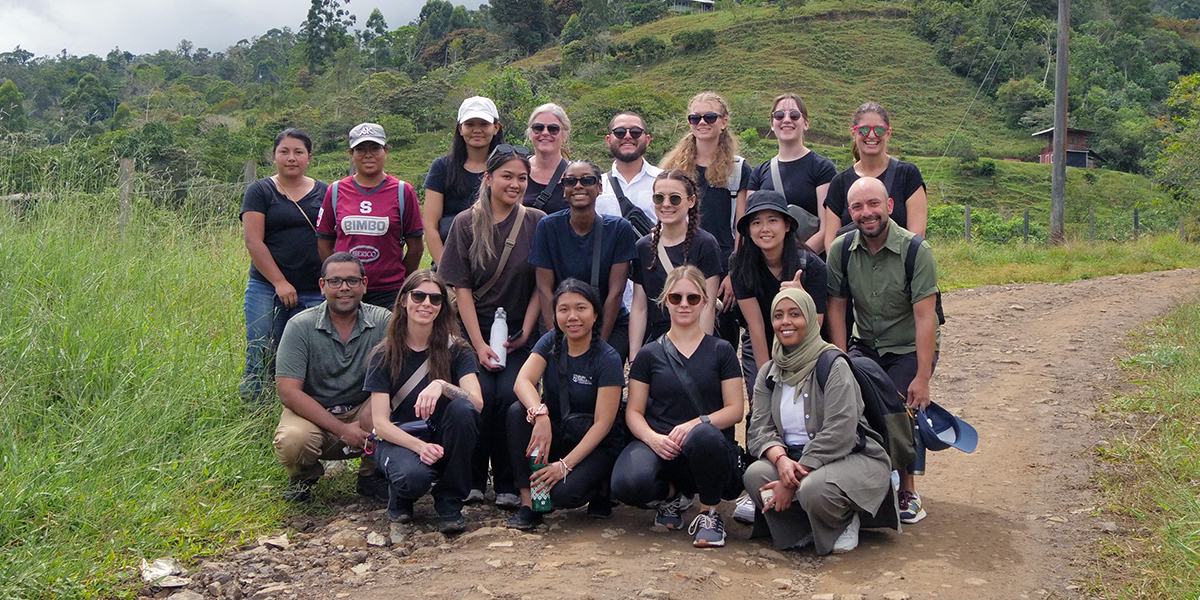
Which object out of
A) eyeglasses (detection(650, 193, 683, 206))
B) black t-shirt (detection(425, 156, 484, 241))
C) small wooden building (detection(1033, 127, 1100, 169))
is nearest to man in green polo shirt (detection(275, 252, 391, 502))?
black t-shirt (detection(425, 156, 484, 241))

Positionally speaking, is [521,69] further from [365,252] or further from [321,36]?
[365,252]

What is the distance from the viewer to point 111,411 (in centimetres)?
505

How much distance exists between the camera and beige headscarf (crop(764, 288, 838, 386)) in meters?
4.38

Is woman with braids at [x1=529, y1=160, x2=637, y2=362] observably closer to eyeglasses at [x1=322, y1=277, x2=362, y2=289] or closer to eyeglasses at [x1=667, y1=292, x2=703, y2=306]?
eyeglasses at [x1=667, y1=292, x2=703, y2=306]

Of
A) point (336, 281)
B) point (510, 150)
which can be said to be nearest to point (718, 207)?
point (510, 150)

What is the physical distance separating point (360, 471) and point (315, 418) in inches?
17.4

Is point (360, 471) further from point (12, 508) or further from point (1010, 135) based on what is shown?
point (1010, 135)

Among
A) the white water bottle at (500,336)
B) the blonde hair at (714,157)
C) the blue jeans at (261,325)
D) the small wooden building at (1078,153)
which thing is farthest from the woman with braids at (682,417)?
the small wooden building at (1078,153)

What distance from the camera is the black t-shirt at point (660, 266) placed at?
16.3 feet

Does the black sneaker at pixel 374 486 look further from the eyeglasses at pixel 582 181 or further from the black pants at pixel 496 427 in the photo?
the eyeglasses at pixel 582 181

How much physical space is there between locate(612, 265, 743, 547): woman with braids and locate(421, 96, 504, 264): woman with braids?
1.45 m

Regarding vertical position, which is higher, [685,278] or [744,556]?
[685,278]

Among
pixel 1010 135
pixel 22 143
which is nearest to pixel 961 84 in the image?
pixel 1010 135

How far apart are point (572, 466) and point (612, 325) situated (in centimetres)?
84
